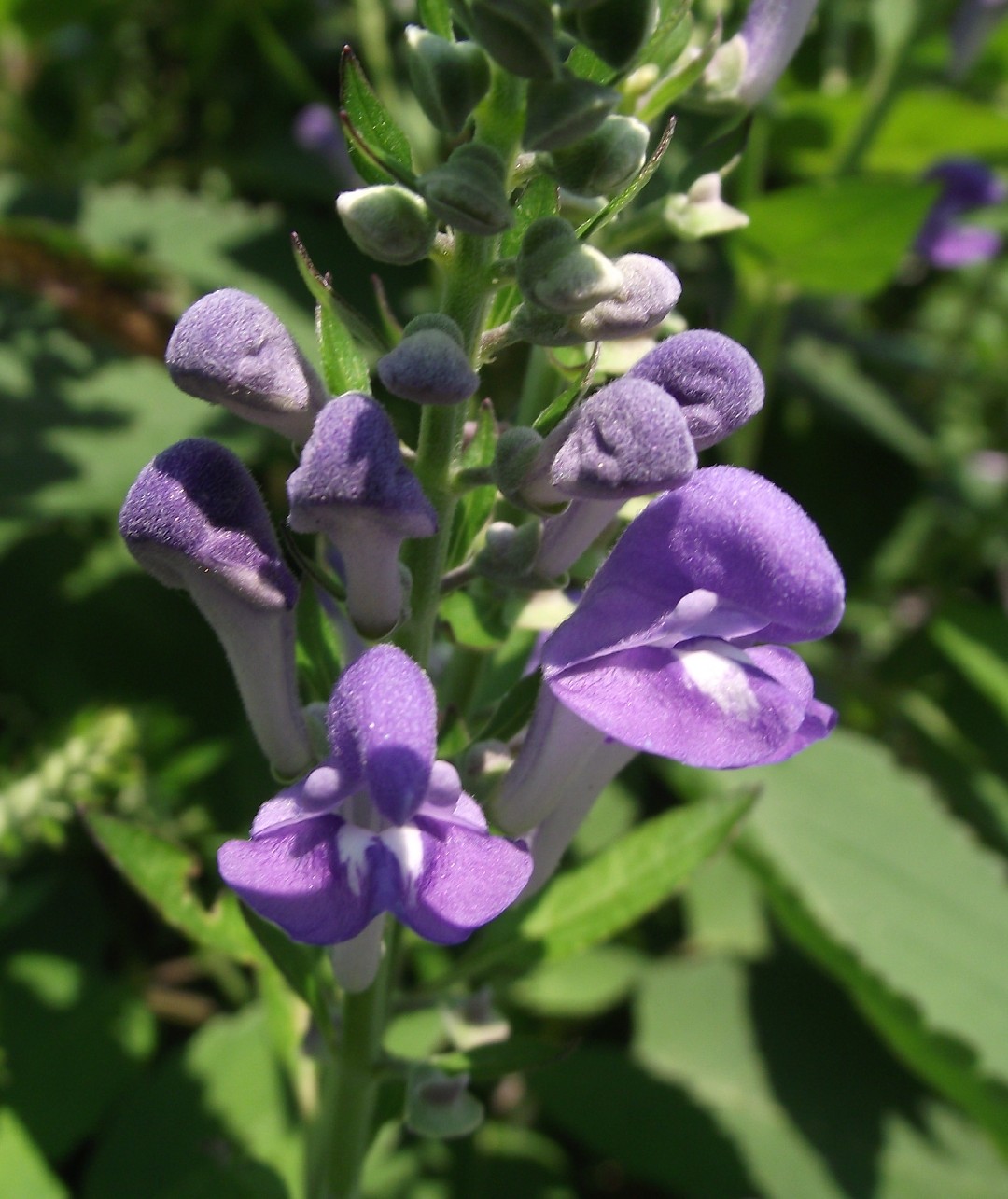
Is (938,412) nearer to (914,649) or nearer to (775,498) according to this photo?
(914,649)

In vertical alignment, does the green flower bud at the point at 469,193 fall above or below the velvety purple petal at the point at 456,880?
above

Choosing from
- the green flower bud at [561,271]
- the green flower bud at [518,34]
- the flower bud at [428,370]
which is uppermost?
the green flower bud at [518,34]

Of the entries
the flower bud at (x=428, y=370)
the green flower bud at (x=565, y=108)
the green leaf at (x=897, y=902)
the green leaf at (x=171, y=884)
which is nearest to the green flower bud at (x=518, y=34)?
the green flower bud at (x=565, y=108)

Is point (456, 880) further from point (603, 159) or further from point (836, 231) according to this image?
point (836, 231)

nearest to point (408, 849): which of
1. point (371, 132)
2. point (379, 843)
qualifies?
point (379, 843)

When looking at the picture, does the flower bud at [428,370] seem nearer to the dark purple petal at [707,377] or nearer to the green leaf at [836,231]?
the dark purple petal at [707,377]

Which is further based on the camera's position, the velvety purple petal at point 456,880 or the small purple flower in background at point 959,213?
the small purple flower in background at point 959,213

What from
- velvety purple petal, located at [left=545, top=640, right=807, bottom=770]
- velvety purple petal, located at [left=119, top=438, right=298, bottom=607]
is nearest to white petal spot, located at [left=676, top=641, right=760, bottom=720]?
velvety purple petal, located at [left=545, top=640, right=807, bottom=770]
